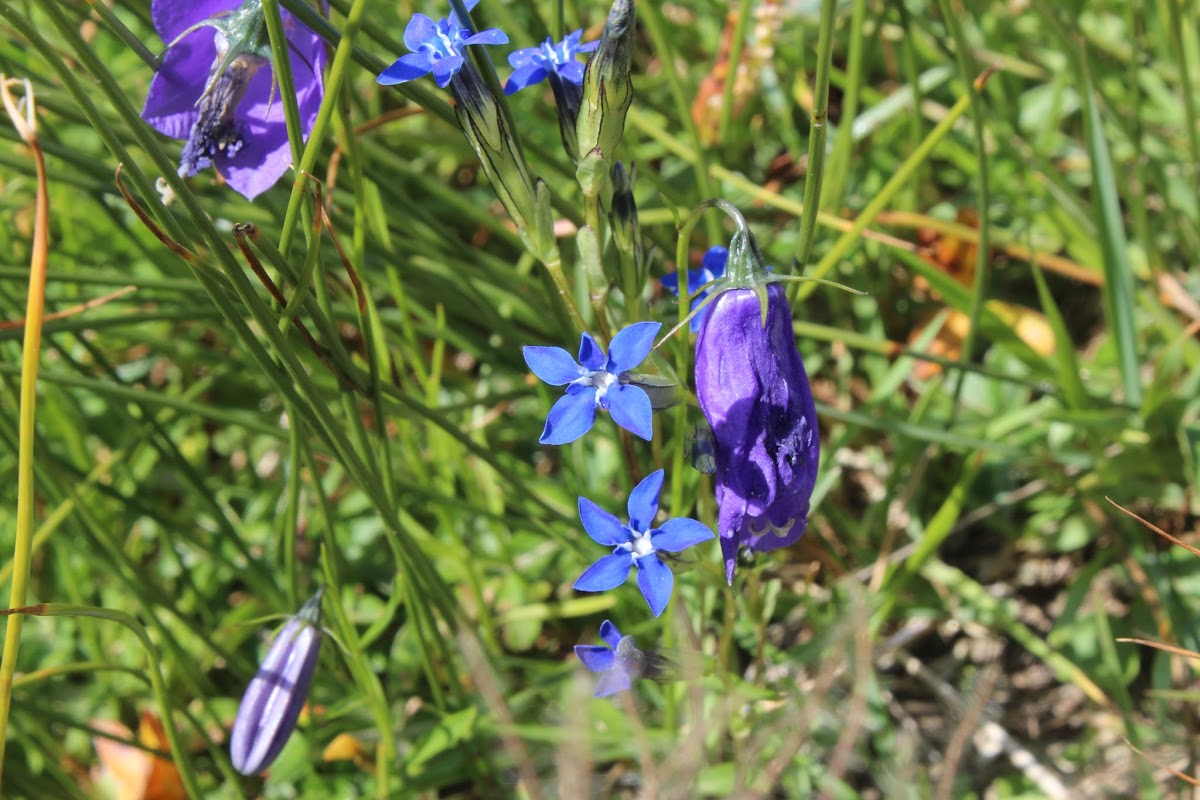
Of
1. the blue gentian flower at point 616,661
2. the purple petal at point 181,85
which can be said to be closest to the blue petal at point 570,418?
the blue gentian flower at point 616,661

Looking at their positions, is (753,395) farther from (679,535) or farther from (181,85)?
(181,85)

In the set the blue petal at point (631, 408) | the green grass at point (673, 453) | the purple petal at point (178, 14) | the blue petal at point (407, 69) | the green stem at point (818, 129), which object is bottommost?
the green grass at point (673, 453)

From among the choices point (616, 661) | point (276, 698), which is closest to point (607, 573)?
point (616, 661)

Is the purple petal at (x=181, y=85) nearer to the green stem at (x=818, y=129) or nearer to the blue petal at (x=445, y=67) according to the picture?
the blue petal at (x=445, y=67)

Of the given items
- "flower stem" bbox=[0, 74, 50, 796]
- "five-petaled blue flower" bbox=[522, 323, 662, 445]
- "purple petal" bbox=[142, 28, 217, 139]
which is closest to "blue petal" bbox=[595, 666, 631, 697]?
"five-petaled blue flower" bbox=[522, 323, 662, 445]

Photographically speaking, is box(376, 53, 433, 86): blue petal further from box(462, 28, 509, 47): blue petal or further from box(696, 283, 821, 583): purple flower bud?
box(696, 283, 821, 583): purple flower bud

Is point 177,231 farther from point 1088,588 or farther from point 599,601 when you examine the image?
point 1088,588

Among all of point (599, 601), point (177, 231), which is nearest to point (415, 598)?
point (599, 601)
